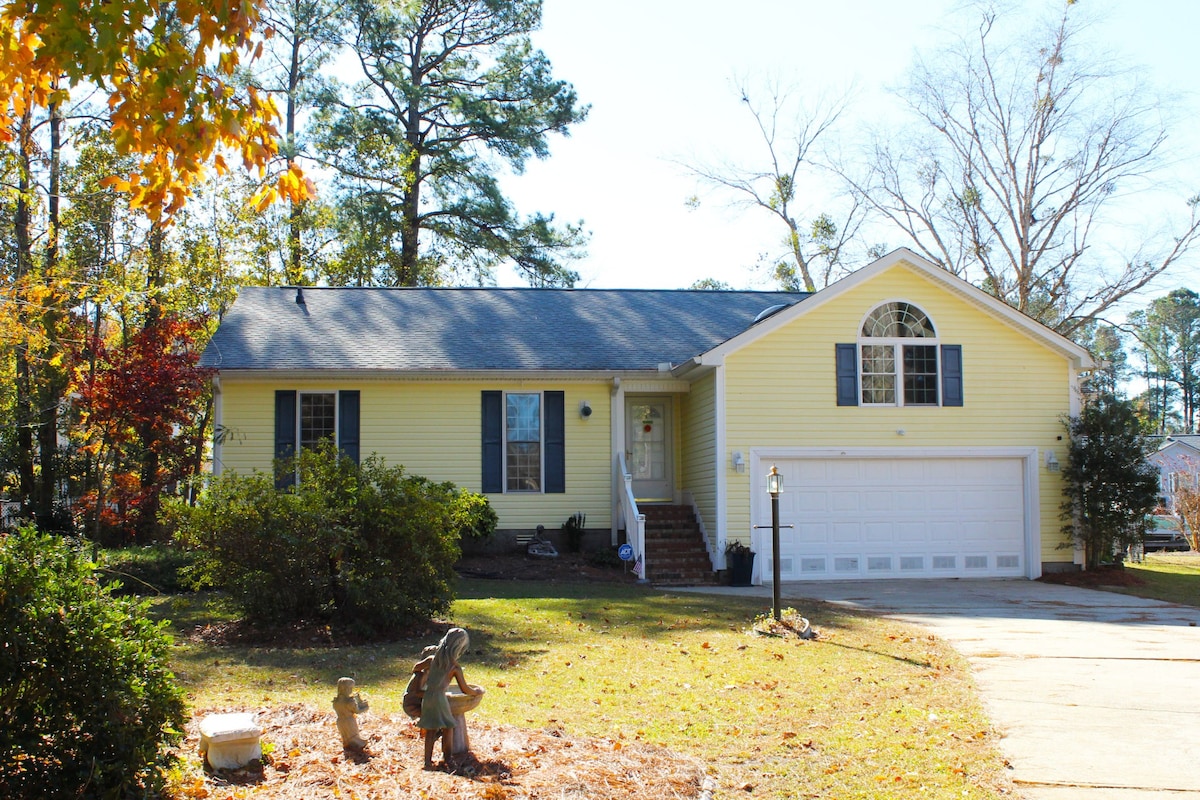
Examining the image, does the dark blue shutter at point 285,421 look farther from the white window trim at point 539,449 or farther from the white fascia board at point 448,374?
the white window trim at point 539,449

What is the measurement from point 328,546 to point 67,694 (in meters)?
5.29

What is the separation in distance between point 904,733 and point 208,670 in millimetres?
5252

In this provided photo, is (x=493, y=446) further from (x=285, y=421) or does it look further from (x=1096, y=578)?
(x=1096, y=578)

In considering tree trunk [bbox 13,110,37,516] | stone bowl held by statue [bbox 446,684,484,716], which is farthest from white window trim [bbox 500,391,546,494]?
stone bowl held by statue [bbox 446,684,484,716]

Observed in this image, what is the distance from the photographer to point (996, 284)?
3262cm

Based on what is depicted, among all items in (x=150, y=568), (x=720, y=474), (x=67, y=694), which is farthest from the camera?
(x=720, y=474)

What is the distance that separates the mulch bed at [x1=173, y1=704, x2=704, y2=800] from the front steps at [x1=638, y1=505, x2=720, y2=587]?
31.9 feet

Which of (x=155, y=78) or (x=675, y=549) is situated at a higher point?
(x=155, y=78)

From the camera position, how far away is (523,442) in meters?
17.1

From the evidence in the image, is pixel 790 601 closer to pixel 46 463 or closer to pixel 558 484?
pixel 558 484

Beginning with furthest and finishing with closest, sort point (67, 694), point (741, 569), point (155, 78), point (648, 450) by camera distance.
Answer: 1. point (648, 450)
2. point (741, 569)
3. point (155, 78)
4. point (67, 694)

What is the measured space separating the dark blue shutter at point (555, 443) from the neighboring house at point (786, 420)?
3 centimetres

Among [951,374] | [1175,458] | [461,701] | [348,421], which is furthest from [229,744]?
[1175,458]

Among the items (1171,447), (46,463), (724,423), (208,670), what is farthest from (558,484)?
(1171,447)
